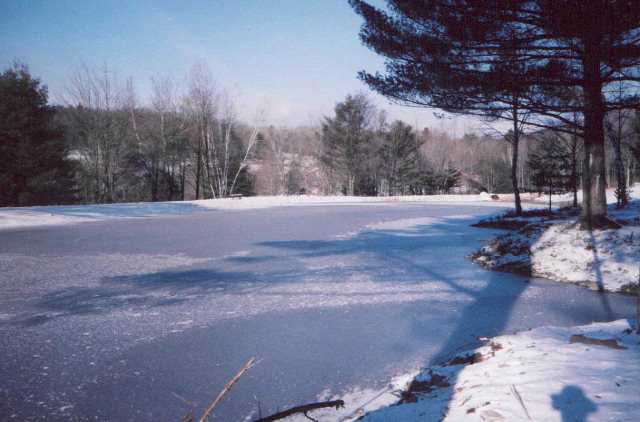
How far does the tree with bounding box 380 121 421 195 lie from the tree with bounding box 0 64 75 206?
112 ft

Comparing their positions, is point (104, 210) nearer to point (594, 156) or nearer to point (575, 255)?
point (575, 255)

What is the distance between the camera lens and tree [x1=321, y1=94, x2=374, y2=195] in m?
47.6

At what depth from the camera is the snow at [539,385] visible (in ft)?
6.87

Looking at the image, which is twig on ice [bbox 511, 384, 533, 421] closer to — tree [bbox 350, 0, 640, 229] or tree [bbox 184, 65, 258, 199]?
tree [bbox 350, 0, 640, 229]

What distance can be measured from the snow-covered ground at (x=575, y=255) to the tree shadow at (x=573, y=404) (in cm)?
507

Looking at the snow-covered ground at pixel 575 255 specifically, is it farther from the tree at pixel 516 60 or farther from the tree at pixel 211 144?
the tree at pixel 211 144

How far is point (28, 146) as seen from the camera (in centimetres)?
2517

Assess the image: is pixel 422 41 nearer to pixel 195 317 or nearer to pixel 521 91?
pixel 521 91

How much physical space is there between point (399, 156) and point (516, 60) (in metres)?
39.6

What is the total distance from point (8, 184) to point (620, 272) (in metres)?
31.9

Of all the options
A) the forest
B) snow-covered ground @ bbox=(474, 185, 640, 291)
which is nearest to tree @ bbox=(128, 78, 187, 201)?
the forest

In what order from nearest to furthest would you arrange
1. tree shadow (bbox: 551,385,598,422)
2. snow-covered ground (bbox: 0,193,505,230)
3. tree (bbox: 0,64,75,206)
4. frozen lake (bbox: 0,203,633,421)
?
tree shadow (bbox: 551,385,598,422)
frozen lake (bbox: 0,203,633,421)
snow-covered ground (bbox: 0,193,505,230)
tree (bbox: 0,64,75,206)

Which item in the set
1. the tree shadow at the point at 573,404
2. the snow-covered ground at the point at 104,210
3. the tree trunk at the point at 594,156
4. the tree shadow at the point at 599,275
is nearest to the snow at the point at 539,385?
the tree shadow at the point at 573,404

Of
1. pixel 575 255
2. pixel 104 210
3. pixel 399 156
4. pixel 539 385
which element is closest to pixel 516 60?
pixel 575 255
